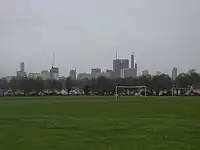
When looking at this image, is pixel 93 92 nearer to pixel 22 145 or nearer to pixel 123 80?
pixel 123 80

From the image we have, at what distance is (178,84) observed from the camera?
4825 inches

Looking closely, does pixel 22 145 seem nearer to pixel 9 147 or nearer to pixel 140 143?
pixel 9 147

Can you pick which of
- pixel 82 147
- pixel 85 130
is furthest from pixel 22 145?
pixel 85 130

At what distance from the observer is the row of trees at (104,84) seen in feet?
380

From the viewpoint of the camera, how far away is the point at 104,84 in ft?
379

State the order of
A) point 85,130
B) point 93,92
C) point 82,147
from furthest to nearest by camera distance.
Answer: point 93,92 < point 85,130 < point 82,147

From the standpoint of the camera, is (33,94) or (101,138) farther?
(33,94)

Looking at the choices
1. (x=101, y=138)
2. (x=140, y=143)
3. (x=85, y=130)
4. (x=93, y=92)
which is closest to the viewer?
(x=140, y=143)

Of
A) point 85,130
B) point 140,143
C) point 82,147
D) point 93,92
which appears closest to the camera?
point 82,147

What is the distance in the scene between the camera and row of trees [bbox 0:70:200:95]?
380ft

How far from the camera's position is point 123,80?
124375mm

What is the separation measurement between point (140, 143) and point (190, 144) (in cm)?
161

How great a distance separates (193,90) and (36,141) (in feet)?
354

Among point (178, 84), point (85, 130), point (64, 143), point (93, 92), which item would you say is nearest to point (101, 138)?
point (64, 143)
